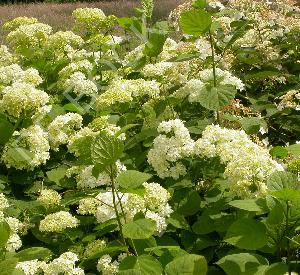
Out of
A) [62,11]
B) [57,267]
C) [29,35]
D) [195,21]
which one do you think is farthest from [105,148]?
[62,11]

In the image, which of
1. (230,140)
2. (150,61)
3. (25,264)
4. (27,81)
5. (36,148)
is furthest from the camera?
(150,61)

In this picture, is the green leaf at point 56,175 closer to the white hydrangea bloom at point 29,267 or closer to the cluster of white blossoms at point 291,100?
the white hydrangea bloom at point 29,267

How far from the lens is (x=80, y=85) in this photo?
10.2 feet

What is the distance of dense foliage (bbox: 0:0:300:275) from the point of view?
1.82m

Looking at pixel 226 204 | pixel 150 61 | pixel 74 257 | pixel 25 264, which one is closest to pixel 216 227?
pixel 226 204

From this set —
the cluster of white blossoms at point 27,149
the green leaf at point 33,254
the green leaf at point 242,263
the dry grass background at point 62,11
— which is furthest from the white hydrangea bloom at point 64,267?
the dry grass background at point 62,11

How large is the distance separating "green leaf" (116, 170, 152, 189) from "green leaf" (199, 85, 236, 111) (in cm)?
70

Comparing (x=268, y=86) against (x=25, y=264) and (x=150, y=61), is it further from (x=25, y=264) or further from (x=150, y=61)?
(x=25, y=264)

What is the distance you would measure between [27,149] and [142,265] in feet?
3.51

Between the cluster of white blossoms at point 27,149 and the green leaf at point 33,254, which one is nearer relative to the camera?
the green leaf at point 33,254

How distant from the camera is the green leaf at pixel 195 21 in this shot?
2.48 meters

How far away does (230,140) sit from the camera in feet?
7.48

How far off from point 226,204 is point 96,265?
0.51 meters

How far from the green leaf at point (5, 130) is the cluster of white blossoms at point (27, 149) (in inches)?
1.9
